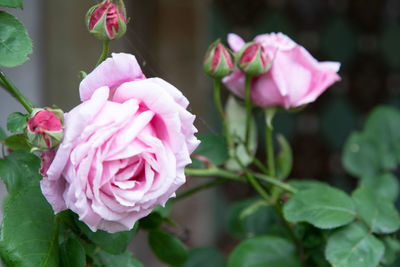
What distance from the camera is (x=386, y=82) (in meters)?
1.99

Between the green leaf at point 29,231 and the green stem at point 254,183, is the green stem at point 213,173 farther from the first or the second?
the green leaf at point 29,231

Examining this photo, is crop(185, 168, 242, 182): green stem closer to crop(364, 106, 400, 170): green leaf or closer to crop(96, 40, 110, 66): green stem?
crop(96, 40, 110, 66): green stem

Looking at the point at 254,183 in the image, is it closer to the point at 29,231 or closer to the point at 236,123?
the point at 236,123

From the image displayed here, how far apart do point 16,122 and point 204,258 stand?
37 centimetres

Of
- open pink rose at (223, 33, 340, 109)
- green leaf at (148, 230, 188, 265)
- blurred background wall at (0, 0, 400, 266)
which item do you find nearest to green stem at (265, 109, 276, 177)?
open pink rose at (223, 33, 340, 109)

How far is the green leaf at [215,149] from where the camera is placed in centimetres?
57

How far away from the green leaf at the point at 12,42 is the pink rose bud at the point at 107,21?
0.05 metres

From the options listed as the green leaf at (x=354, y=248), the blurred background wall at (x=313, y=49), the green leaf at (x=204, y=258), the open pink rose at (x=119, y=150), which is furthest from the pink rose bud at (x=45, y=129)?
the blurred background wall at (x=313, y=49)

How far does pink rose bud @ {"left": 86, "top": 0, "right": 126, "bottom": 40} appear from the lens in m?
0.41

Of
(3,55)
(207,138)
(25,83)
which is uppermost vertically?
(3,55)

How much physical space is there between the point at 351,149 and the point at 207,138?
0.85 feet

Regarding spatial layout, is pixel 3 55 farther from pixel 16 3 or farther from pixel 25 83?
pixel 25 83

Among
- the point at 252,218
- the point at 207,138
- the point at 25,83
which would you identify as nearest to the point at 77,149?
the point at 207,138

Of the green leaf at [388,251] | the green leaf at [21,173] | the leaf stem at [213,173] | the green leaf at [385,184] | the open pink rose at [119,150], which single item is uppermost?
the open pink rose at [119,150]
